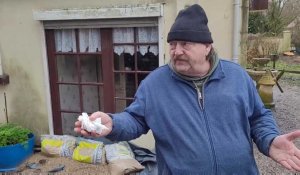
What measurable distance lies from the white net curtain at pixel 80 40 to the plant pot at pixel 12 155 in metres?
1.54

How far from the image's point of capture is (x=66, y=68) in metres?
5.29

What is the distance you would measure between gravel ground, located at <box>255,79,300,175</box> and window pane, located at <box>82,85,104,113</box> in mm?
2628

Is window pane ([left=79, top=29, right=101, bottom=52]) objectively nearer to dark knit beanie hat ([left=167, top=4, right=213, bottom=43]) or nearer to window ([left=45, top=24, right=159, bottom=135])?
window ([left=45, top=24, right=159, bottom=135])

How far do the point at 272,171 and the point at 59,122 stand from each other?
3.31 meters

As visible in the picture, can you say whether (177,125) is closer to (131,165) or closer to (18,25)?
(131,165)

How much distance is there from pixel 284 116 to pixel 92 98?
4.43 meters

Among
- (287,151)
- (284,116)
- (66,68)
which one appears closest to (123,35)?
(66,68)

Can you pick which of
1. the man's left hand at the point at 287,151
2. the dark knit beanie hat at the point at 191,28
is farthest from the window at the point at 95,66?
the man's left hand at the point at 287,151

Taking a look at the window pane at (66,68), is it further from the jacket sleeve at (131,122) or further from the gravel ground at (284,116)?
the jacket sleeve at (131,122)

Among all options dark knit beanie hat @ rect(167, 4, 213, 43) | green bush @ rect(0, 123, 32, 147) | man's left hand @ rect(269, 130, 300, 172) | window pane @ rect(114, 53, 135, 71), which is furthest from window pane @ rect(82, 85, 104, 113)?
man's left hand @ rect(269, 130, 300, 172)

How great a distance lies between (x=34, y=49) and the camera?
16.4ft

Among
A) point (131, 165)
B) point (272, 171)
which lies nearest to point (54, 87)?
point (131, 165)

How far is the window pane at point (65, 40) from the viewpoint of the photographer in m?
4.98

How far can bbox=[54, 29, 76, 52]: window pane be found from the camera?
4977 millimetres
